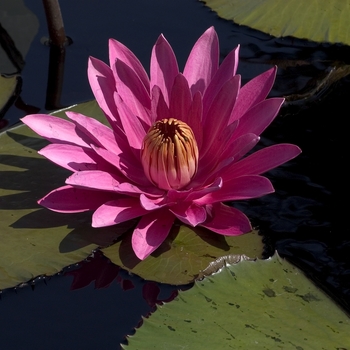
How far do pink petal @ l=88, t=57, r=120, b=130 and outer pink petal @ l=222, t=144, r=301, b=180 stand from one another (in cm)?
36

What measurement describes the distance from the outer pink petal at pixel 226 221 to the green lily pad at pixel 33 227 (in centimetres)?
24

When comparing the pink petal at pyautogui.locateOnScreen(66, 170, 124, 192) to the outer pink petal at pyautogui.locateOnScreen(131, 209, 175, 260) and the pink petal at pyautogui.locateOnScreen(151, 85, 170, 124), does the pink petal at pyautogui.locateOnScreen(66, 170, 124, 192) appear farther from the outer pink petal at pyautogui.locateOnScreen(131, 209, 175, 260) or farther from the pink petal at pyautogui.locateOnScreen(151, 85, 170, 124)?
the pink petal at pyautogui.locateOnScreen(151, 85, 170, 124)

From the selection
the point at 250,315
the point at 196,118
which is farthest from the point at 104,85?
the point at 250,315

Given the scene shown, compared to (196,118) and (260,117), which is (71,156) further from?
(260,117)

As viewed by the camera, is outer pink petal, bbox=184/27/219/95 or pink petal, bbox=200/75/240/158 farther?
outer pink petal, bbox=184/27/219/95

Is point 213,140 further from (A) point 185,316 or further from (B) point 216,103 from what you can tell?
→ (A) point 185,316

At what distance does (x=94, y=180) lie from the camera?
1.52 m

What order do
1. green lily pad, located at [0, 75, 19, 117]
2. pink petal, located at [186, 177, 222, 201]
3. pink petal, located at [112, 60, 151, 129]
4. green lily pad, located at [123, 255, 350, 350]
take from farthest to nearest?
green lily pad, located at [0, 75, 19, 117]
pink petal, located at [112, 60, 151, 129]
pink petal, located at [186, 177, 222, 201]
green lily pad, located at [123, 255, 350, 350]

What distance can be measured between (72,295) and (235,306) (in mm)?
456

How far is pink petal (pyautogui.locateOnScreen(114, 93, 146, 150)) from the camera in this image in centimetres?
160

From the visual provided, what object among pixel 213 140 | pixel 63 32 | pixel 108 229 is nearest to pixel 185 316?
pixel 108 229

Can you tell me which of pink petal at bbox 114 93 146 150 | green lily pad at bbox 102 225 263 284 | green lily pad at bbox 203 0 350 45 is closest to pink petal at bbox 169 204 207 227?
green lily pad at bbox 102 225 263 284

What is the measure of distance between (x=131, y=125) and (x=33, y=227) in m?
0.38

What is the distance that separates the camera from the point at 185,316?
1369 mm
